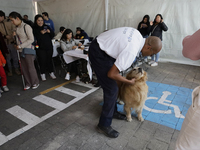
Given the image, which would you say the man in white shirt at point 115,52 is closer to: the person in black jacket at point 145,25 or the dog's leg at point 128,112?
the dog's leg at point 128,112

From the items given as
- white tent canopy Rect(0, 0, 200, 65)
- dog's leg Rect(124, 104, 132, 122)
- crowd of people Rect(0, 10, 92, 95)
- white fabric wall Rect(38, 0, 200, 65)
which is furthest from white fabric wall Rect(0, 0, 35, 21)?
dog's leg Rect(124, 104, 132, 122)

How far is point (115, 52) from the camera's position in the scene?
1.81 m

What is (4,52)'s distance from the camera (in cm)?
432

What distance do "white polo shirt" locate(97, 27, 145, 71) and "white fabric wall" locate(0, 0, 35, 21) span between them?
26.6ft

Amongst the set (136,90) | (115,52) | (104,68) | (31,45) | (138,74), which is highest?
(115,52)

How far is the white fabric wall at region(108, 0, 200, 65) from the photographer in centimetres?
572

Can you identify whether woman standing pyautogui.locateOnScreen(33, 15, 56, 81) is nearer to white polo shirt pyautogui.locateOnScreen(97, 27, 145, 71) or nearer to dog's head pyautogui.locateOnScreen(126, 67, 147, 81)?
white polo shirt pyautogui.locateOnScreen(97, 27, 145, 71)

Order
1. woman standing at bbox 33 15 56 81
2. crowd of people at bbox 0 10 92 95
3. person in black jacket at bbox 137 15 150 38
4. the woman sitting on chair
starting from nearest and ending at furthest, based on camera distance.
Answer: crowd of people at bbox 0 10 92 95 → woman standing at bbox 33 15 56 81 → the woman sitting on chair → person in black jacket at bbox 137 15 150 38

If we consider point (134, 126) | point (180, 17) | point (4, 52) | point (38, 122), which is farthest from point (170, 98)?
point (4, 52)

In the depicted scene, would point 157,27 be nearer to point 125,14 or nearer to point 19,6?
point 125,14

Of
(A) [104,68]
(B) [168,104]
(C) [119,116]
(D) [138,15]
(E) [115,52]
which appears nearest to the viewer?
(E) [115,52]

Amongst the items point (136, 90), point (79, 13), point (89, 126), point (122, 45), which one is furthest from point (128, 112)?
point (79, 13)

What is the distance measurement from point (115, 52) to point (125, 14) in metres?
5.82

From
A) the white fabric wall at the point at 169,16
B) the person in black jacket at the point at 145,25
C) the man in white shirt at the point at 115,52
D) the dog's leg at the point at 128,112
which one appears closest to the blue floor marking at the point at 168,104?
the dog's leg at the point at 128,112
